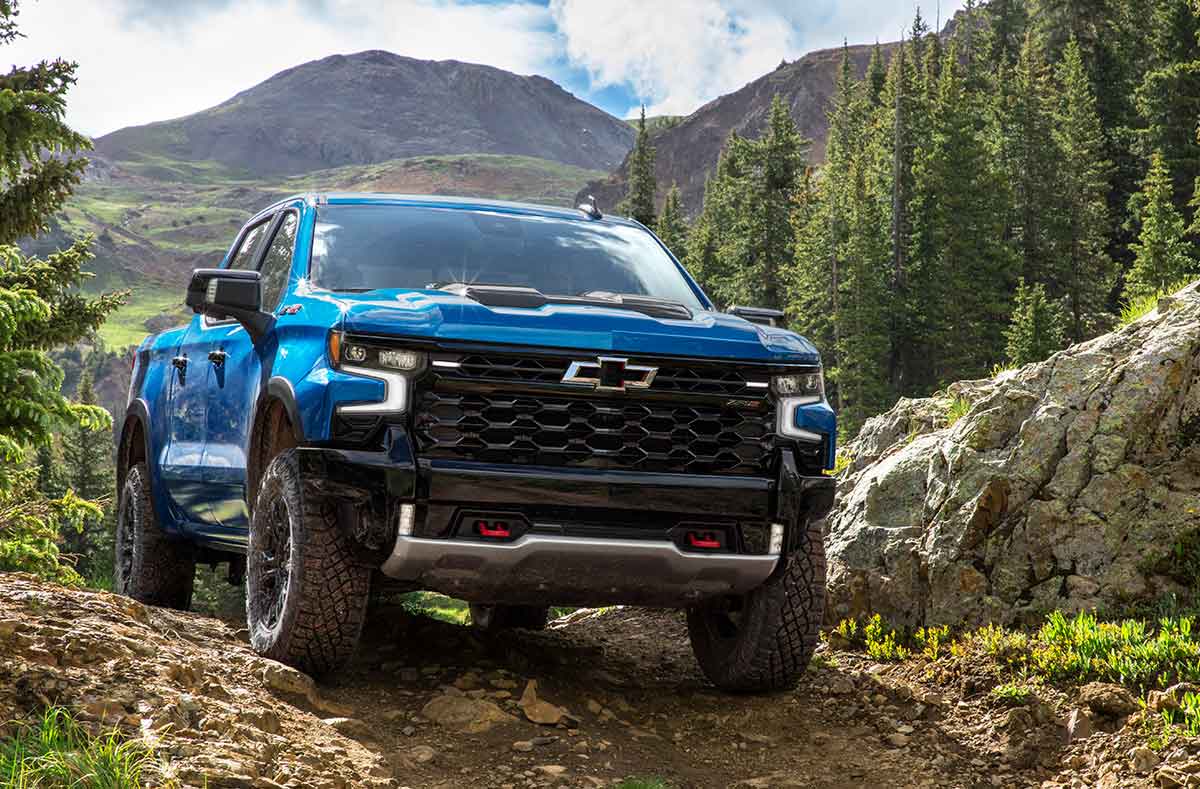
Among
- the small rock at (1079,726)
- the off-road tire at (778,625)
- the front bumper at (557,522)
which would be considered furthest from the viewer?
the off-road tire at (778,625)

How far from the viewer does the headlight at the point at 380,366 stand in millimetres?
4781

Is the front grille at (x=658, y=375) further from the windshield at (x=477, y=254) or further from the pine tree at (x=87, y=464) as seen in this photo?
the pine tree at (x=87, y=464)

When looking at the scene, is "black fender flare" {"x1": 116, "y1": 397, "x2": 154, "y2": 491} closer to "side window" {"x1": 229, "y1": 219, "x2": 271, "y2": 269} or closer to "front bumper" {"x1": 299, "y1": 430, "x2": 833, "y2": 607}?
"side window" {"x1": 229, "y1": 219, "x2": 271, "y2": 269}

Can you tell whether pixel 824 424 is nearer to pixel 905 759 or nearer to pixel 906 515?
pixel 905 759

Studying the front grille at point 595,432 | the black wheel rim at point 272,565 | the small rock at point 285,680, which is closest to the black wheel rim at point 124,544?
the black wheel rim at point 272,565

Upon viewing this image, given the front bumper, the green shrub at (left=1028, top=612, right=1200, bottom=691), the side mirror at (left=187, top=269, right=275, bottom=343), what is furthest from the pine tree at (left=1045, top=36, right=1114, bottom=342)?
the side mirror at (left=187, top=269, right=275, bottom=343)

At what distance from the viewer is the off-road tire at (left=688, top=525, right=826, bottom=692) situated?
5.64 meters

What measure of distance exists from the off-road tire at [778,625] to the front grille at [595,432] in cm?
61

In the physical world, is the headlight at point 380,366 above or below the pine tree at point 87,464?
above

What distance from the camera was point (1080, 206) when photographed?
233ft

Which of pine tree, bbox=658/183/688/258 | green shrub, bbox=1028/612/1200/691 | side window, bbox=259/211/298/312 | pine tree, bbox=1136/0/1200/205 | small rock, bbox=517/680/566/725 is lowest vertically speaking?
small rock, bbox=517/680/566/725

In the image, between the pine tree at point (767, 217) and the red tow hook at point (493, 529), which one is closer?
the red tow hook at point (493, 529)

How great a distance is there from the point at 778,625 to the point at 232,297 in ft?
9.69

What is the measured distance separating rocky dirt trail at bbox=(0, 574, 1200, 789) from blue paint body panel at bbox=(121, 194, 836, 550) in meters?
0.89
